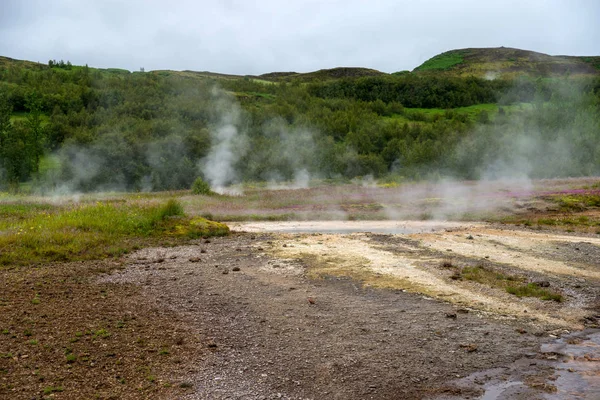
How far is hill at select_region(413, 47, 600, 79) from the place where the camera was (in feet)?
330

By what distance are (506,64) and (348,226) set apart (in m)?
99.6

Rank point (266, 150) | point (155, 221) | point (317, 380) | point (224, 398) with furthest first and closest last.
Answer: point (266, 150) < point (155, 221) < point (317, 380) < point (224, 398)

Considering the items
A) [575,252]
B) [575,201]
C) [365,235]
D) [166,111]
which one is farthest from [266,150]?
[575,252]

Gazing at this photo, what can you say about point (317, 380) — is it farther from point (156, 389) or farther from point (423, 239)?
point (423, 239)

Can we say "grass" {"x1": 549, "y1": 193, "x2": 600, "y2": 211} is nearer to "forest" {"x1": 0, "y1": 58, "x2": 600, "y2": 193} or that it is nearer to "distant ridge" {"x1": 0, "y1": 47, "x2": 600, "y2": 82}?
"forest" {"x1": 0, "y1": 58, "x2": 600, "y2": 193}

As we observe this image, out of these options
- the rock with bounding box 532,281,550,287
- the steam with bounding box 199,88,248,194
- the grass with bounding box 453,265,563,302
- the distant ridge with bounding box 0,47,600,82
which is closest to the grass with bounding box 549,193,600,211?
the grass with bounding box 453,265,563,302

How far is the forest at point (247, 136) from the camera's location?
46.3m

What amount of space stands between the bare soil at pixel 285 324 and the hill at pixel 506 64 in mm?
90682

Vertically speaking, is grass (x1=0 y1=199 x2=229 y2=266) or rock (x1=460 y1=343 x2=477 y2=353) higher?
grass (x1=0 y1=199 x2=229 y2=266)

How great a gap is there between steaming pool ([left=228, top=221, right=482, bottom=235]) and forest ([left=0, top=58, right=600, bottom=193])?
69.6 ft

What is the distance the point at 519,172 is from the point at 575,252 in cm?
3292

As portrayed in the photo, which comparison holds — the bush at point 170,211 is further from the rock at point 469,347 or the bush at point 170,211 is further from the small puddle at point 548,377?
the small puddle at point 548,377

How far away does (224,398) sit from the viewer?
280 inches

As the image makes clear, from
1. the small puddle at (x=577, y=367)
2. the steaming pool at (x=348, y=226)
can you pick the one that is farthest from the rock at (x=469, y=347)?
the steaming pool at (x=348, y=226)
